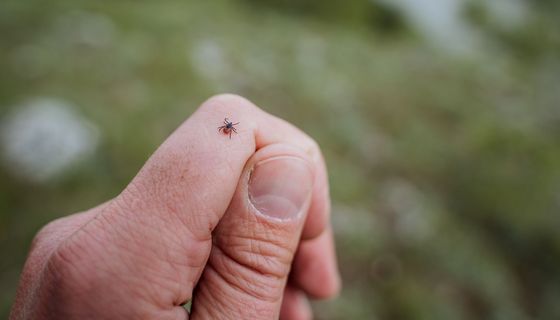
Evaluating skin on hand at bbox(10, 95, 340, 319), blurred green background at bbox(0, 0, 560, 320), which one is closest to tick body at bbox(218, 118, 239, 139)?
skin on hand at bbox(10, 95, 340, 319)

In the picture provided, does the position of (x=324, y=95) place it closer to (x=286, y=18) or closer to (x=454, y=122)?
(x=454, y=122)

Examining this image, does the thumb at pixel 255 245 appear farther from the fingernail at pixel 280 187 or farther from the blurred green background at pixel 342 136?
the blurred green background at pixel 342 136

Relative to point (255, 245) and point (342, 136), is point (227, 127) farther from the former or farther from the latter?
point (342, 136)

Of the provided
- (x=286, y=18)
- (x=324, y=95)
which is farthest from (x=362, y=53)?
(x=324, y=95)

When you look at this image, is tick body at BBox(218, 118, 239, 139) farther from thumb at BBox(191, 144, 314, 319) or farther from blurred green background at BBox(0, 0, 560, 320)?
blurred green background at BBox(0, 0, 560, 320)

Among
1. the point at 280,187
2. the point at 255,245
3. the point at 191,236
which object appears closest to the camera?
the point at 191,236

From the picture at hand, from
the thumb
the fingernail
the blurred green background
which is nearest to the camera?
the thumb

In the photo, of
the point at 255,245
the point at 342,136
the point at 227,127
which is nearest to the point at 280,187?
the point at 255,245

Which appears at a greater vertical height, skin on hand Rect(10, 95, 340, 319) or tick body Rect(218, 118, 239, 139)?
tick body Rect(218, 118, 239, 139)
